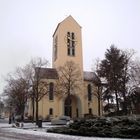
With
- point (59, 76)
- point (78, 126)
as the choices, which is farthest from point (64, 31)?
point (78, 126)

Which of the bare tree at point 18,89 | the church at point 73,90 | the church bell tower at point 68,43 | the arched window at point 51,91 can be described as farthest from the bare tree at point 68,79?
the bare tree at point 18,89

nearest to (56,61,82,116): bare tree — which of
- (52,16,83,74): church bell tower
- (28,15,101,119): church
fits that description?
(28,15,101,119): church

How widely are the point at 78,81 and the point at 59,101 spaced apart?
671 cm

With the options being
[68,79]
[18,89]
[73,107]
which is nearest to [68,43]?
[68,79]

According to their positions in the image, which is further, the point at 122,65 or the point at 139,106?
the point at 122,65

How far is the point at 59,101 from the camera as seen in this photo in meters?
65.6

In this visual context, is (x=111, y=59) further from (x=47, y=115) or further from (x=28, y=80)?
(x=47, y=115)

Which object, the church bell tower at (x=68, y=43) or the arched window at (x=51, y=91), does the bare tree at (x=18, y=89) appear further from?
the church bell tower at (x=68, y=43)

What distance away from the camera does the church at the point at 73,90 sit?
6538cm

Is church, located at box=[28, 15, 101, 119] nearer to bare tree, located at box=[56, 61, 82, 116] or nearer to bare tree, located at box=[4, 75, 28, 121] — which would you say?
bare tree, located at box=[56, 61, 82, 116]

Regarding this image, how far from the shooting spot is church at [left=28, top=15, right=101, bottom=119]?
214 ft

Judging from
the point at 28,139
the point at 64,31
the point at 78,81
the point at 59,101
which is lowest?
the point at 28,139

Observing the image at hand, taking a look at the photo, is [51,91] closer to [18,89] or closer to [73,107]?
[73,107]

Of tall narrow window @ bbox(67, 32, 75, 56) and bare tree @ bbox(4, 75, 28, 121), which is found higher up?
tall narrow window @ bbox(67, 32, 75, 56)
